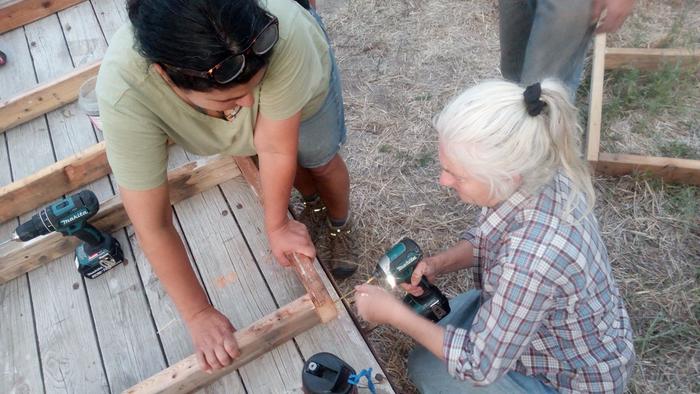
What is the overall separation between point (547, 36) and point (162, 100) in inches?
69.3

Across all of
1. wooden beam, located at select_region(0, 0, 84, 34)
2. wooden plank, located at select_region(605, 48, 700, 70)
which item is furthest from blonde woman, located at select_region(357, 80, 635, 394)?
wooden beam, located at select_region(0, 0, 84, 34)

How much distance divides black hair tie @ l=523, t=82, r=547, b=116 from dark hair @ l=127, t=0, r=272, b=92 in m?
0.69

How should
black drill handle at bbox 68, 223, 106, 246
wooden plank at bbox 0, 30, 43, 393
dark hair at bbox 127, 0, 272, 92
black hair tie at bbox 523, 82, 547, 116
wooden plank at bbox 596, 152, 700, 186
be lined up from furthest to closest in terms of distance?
wooden plank at bbox 596, 152, 700, 186, black drill handle at bbox 68, 223, 106, 246, wooden plank at bbox 0, 30, 43, 393, black hair tie at bbox 523, 82, 547, 116, dark hair at bbox 127, 0, 272, 92

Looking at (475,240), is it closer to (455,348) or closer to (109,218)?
(455,348)

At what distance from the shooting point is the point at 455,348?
154 centimetres

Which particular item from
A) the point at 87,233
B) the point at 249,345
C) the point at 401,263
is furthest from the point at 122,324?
the point at 401,263

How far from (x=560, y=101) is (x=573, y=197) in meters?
0.27

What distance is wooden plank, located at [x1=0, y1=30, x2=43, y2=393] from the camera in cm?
203

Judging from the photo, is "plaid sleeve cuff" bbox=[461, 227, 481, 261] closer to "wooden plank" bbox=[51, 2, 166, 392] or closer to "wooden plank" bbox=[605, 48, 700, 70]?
"wooden plank" bbox=[51, 2, 166, 392]

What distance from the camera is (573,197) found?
1394 millimetres

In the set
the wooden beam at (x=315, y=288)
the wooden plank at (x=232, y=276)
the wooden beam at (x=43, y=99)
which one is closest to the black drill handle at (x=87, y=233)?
the wooden plank at (x=232, y=276)

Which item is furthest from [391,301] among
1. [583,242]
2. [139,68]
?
[139,68]

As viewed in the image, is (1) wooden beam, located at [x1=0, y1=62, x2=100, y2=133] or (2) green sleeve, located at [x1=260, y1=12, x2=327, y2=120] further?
(1) wooden beam, located at [x1=0, y1=62, x2=100, y2=133]

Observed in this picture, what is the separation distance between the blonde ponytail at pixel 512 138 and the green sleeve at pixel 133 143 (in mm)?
870
